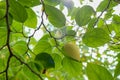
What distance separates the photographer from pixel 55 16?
0.67 m

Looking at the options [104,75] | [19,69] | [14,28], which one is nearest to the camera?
[104,75]

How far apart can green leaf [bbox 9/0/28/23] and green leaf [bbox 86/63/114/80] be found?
9.1 inches

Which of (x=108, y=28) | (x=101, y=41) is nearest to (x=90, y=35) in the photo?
(x=101, y=41)

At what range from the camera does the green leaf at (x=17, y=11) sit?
61 centimetres

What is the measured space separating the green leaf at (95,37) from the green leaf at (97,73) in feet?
0.63

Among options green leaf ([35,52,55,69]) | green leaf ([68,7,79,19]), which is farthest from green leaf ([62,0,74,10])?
green leaf ([35,52,55,69])

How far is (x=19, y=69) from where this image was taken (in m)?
0.62

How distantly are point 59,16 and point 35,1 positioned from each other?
0.25 feet

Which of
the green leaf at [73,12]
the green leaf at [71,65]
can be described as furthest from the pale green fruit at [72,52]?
the green leaf at [73,12]

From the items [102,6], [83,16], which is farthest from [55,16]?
[102,6]

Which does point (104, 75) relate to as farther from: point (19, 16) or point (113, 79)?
point (19, 16)

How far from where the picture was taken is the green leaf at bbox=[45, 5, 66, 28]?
2.15ft

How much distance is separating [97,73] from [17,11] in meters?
0.26

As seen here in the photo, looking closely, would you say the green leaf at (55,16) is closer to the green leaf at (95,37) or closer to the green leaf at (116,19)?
the green leaf at (95,37)
